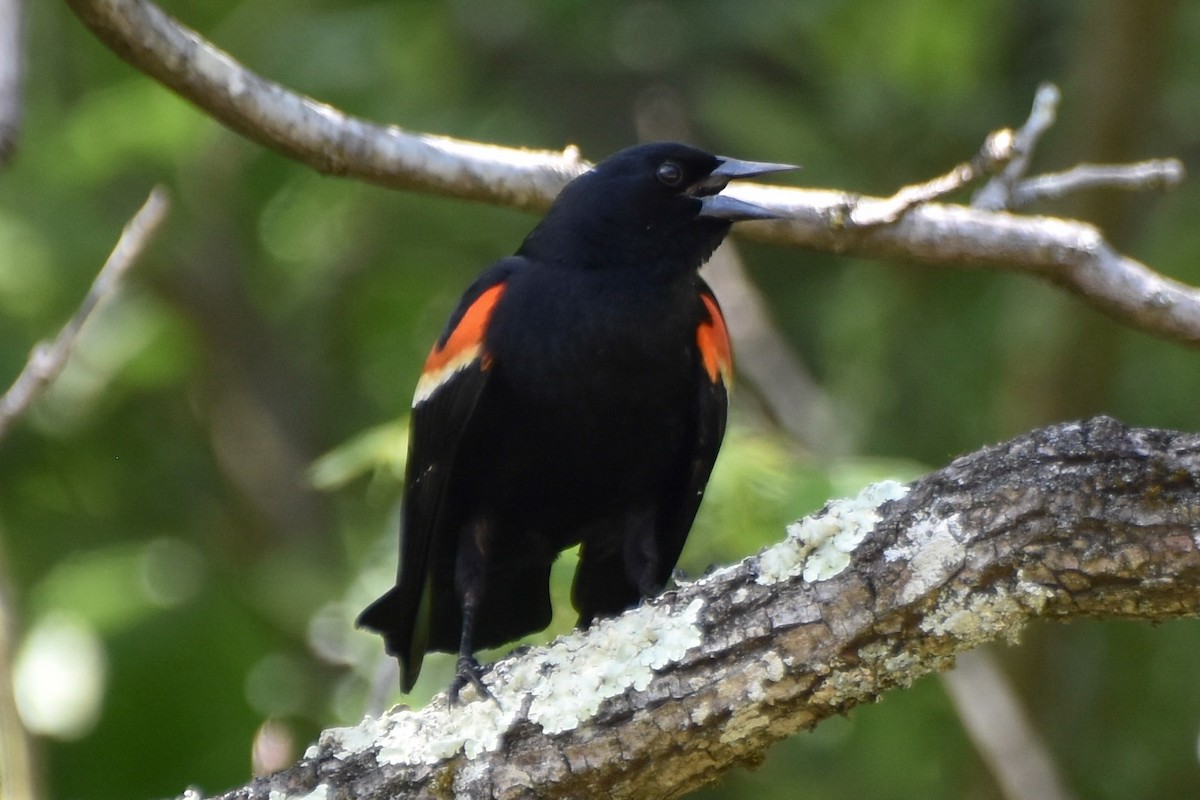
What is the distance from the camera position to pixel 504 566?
371 cm

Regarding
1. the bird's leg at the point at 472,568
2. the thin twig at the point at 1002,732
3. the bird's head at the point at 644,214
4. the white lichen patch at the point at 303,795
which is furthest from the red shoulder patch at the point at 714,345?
the white lichen patch at the point at 303,795

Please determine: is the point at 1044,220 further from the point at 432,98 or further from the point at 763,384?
the point at 432,98

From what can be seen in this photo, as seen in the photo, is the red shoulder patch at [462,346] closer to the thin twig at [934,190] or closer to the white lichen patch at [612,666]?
the thin twig at [934,190]

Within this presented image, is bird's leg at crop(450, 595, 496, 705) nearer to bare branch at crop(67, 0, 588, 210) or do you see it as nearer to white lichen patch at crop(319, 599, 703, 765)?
white lichen patch at crop(319, 599, 703, 765)

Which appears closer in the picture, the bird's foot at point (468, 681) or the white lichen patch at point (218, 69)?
the bird's foot at point (468, 681)

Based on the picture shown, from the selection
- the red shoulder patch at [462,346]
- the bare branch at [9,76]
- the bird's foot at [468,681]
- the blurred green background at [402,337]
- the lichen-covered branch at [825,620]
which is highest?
the blurred green background at [402,337]

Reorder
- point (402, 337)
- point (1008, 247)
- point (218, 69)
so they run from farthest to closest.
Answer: point (402, 337) → point (1008, 247) → point (218, 69)

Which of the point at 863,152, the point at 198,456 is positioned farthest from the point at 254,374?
the point at 863,152

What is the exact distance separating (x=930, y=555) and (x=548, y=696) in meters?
0.65

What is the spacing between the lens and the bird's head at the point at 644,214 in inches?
138

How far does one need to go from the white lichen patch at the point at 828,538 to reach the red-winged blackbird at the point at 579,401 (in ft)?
3.31

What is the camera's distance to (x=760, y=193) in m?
3.39

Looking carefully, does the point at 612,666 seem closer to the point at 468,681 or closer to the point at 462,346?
the point at 468,681

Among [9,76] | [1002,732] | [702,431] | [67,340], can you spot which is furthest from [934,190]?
[1002,732]
